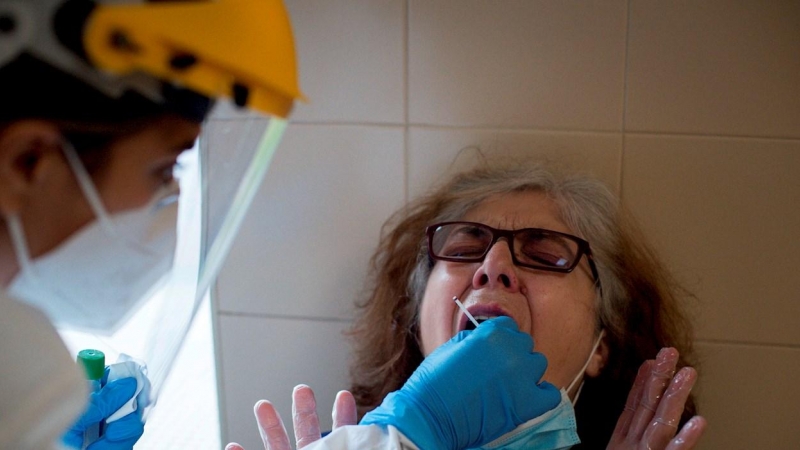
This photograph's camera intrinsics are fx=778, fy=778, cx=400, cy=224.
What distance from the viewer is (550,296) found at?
50.9 inches

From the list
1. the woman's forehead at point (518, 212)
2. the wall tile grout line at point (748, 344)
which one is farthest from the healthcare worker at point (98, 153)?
the wall tile grout line at point (748, 344)

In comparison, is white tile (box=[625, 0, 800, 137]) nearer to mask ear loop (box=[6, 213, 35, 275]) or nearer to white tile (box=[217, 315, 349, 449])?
white tile (box=[217, 315, 349, 449])

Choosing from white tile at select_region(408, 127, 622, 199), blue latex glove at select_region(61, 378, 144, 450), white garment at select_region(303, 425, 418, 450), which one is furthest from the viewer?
white tile at select_region(408, 127, 622, 199)

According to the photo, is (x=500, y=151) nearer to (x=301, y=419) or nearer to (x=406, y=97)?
(x=406, y=97)

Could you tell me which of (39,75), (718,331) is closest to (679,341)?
(718,331)

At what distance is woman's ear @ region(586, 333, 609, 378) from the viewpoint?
54.2 inches

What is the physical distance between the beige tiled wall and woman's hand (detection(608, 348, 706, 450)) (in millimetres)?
283

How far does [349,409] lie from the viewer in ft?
4.25

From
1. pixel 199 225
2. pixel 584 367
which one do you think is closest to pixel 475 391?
pixel 584 367

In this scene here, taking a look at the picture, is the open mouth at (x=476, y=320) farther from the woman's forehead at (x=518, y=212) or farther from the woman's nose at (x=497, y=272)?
the woman's forehead at (x=518, y=212)

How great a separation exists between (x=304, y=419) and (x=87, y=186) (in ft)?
2.38

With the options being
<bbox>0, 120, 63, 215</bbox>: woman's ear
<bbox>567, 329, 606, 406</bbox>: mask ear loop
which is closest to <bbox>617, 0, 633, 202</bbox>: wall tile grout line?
<bbox>567, 329, 606, 406</bbox>: mask ear loop

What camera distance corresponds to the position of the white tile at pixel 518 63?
146 cm

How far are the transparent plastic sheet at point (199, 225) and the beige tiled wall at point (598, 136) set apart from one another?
64cm
